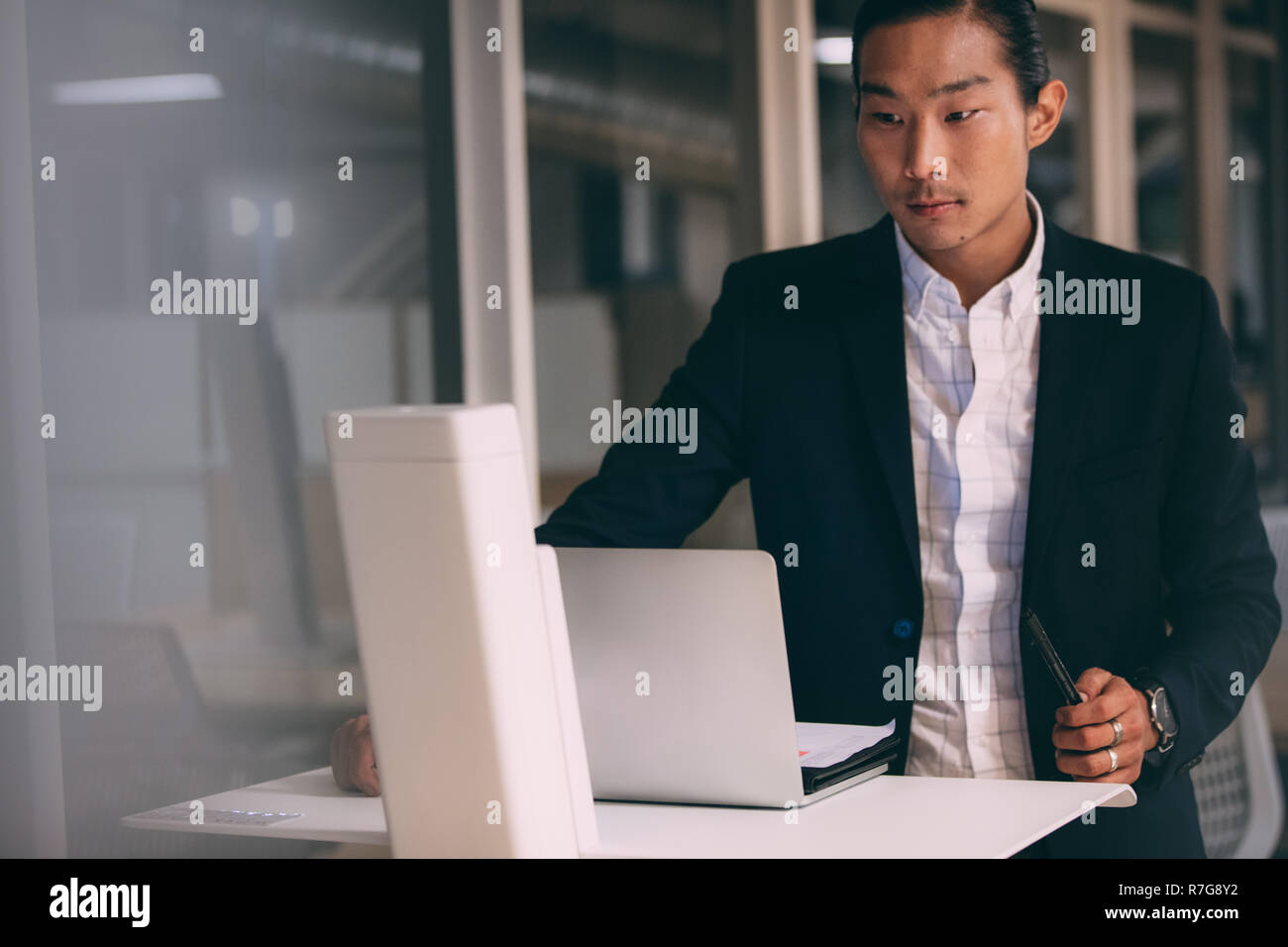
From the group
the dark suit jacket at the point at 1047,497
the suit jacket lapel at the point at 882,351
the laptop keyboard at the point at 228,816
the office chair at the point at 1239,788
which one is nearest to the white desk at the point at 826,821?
the laptop keyboard at the point at 228,816

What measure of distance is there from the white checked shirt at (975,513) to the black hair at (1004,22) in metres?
0.23

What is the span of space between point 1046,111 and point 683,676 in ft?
3.62

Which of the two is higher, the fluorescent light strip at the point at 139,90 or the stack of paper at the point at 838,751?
the fluorescent light strip at the point at 139,90

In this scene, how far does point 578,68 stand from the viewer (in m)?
3.00

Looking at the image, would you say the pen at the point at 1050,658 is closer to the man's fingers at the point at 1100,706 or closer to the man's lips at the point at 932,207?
the man's fingers at the point at 1100,706

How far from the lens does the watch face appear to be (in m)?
1.59

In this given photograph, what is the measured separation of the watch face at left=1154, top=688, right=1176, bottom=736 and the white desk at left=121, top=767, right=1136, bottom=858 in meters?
0.26

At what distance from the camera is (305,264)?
7.76 feet

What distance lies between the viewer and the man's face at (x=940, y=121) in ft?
5.83

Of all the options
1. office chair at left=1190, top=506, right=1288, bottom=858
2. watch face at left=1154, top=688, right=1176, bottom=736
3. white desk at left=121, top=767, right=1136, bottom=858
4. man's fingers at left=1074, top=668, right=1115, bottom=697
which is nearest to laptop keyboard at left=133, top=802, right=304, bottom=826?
white desk at left=121, top=767, right=1136, bottom=858

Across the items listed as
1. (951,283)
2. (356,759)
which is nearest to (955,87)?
(951,283)

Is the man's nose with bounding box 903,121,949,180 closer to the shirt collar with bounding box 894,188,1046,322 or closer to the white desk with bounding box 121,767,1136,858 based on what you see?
the shirt collar with bounding box 894,188,1046,322

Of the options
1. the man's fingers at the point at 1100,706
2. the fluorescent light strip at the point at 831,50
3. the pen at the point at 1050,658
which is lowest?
the man's fingers at the point at 1100,706

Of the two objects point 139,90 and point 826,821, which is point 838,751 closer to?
point 826,821
